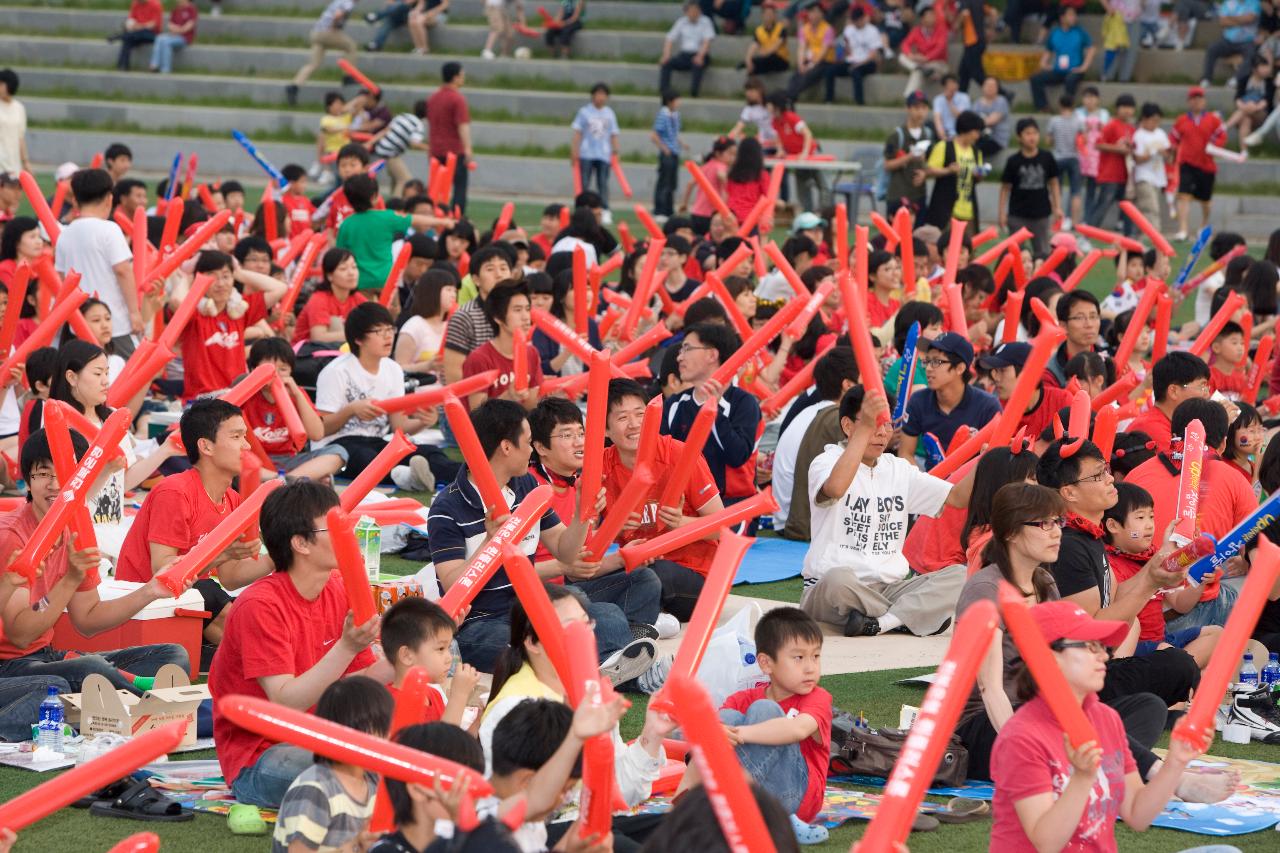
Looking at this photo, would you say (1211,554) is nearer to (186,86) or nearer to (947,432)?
(947,432)

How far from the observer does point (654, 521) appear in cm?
861

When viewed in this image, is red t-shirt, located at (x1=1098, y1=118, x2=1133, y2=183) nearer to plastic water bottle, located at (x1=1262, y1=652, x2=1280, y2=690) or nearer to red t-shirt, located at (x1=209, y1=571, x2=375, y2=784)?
plastic water bottle, located at (x1=1262, y1=652, x2=1280, y2=690)

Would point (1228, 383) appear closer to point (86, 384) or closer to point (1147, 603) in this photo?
point (1147, 603)

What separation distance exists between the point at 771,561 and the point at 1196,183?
15174 mm

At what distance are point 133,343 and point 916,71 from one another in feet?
55.1

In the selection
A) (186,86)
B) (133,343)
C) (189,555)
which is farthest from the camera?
(186,86)

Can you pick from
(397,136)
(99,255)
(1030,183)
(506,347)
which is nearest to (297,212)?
(397,136)

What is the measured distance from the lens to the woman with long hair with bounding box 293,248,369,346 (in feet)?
44.4

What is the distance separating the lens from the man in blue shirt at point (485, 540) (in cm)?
752

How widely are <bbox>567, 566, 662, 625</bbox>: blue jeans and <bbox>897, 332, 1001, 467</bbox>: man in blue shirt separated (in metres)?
2.12

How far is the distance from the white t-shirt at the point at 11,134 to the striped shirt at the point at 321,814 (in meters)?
15.7

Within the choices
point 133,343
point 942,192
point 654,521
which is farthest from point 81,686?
point 942,192

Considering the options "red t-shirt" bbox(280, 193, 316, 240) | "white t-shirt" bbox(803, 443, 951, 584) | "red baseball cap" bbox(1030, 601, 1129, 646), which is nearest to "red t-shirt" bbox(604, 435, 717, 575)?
"white t-shirt" bbox(803, 443, 951, 584)

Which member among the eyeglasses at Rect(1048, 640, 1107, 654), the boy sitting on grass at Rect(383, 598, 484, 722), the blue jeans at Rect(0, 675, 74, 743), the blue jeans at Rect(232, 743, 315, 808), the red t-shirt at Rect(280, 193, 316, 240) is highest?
the eyeglasses at Rect(1048, 640, 1107, 654)
